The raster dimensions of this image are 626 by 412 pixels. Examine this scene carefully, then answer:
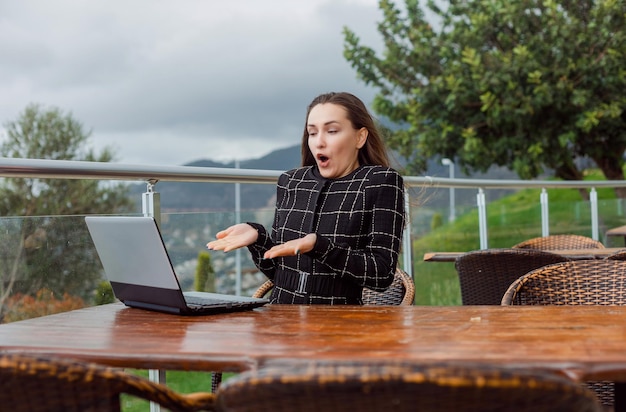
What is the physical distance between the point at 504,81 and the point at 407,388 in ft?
45.5

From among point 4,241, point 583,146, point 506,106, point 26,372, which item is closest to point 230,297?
point 4,241

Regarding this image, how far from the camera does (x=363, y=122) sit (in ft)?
9.42

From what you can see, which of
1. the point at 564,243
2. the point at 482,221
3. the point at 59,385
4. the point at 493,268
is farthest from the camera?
the point at 482,221

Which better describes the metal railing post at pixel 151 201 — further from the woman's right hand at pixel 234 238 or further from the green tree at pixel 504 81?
the green tree at pixel 504 81

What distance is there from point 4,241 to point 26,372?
4.66ft

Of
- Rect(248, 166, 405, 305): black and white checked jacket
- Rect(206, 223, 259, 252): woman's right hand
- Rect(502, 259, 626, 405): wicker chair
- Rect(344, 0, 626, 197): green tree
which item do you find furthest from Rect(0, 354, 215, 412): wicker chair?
Rect(344, 0, 626, 197): green tree

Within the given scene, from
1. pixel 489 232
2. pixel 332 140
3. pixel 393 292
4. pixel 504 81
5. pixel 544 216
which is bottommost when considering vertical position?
pixel 393 292

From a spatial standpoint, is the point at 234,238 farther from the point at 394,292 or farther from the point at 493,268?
the point at 493,268

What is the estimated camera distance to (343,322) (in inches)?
72.6

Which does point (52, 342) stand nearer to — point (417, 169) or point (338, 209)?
point (338, 209)

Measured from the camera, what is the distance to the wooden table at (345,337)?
1.38m

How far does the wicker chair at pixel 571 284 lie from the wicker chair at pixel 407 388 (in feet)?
5.01

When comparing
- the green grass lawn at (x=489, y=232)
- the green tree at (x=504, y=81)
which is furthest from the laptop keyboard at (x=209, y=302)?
the green tree at (x=504, y=81)

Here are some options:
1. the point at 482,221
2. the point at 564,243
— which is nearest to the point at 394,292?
the point at 564,243
